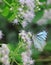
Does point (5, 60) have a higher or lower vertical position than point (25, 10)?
lower

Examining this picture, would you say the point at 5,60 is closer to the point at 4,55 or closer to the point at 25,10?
the point at 4,55

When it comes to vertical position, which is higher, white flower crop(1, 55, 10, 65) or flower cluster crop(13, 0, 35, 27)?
flower cluster crop(13, 0, 35, 27)

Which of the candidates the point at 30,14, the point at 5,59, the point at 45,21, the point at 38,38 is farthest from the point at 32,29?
the point at 5,59

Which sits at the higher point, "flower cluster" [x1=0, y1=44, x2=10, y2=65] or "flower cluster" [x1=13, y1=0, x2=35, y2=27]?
"flower cluster" [x1=13, y1=0, x2=35, y2=27]

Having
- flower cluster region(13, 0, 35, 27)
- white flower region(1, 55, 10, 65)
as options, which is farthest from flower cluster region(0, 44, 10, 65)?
flower cluster region(13, 0, 35, 27)

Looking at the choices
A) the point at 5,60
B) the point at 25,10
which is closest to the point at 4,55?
the point at 5,60

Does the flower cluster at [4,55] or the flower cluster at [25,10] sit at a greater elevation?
the flower cluster at [25,10]

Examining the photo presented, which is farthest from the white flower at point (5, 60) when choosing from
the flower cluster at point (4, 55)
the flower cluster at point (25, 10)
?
the flower cluster at point (25, 10)

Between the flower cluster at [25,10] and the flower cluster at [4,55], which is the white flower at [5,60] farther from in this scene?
the flower cluster at [25,10]

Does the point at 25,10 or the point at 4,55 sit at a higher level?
the point at 25,10

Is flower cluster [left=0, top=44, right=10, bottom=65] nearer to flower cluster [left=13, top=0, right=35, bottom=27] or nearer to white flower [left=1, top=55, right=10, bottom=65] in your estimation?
white flower [left=1, top=55, right=10, bottom=65]

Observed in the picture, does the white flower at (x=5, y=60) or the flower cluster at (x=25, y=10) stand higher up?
the flower cluster at (x=25, y=10)
